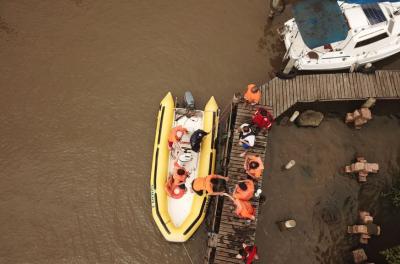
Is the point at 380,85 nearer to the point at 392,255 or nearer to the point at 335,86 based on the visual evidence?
the point at 335,86

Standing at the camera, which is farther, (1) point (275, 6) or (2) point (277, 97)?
(1) point (275, 6)

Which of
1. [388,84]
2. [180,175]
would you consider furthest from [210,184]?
[388,84]

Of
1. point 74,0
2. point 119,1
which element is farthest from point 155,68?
point 74,0

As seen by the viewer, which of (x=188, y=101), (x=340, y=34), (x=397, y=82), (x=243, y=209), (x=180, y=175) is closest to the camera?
(x=243, y=209)

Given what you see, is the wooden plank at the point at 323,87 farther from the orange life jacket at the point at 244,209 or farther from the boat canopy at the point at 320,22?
the orange life jacket at the point at 244,209

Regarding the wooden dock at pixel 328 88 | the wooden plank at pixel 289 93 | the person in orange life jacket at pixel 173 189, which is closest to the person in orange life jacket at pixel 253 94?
the wooden dock at pixel 328 88
